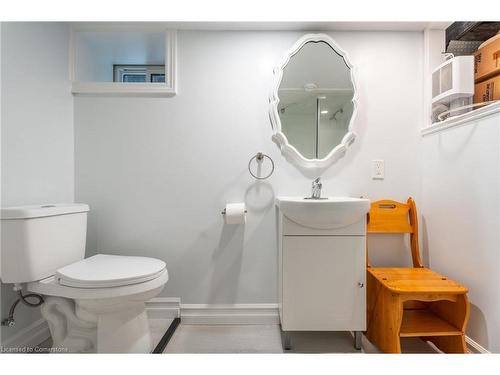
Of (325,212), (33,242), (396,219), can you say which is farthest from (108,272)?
(396,219)

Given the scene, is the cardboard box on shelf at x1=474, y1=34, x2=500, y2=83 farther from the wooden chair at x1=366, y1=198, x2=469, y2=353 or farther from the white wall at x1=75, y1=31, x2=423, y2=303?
the wooden chair at x1=366, y1=198, x2=469, y2=353

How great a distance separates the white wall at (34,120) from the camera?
1.29 m

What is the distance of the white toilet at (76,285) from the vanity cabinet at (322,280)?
0.64 meters

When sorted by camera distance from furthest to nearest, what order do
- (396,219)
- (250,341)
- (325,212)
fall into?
(396,219) < (250,341) < (325,212)

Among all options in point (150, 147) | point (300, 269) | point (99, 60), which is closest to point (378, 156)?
point (300, 269)

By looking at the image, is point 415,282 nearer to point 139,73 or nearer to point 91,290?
point 91,290

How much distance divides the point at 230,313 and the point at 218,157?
0.99 meters

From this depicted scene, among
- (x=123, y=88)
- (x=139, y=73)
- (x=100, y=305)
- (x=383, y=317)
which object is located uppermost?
(x=139, y=73)

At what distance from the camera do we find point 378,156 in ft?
5.64

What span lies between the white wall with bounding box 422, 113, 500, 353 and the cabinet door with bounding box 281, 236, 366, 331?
52 centimetres

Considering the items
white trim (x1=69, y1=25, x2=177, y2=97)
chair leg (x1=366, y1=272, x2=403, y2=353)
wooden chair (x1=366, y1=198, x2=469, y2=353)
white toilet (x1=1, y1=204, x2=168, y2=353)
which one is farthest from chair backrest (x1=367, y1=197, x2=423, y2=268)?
white trim (x1=69, y1=25, x2=177, y2=97)

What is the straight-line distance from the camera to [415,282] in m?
1.31

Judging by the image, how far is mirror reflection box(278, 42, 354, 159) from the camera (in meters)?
1.69
